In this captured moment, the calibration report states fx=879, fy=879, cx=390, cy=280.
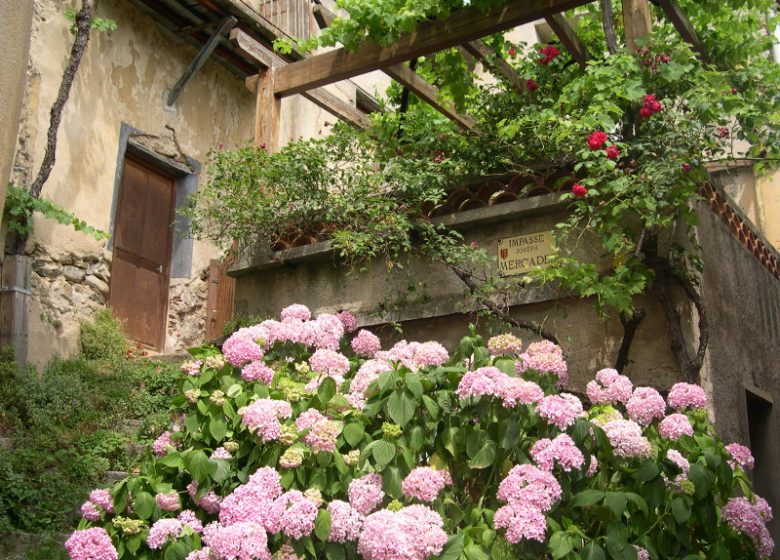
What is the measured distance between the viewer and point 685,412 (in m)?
3.33

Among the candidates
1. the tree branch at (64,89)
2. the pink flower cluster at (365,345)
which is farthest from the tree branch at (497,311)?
the tree branch at (64,89)

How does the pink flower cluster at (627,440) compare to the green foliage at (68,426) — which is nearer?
the pink flower cluster at (627,440)

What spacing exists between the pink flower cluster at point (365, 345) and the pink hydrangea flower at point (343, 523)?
112cm

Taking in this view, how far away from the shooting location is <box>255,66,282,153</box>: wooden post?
Result: 6.34 metres

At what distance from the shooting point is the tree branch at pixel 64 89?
23.7ft

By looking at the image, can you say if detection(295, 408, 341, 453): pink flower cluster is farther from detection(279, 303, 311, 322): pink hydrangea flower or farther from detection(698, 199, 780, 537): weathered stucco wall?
detection(698, 199, 780, 537): weathered stucco wall

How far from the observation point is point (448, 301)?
17.0 ft

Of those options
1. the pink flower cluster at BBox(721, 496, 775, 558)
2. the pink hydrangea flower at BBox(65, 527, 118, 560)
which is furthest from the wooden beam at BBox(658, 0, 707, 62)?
the pink hydrangea flower at BBox(65, 527, 118, 560)

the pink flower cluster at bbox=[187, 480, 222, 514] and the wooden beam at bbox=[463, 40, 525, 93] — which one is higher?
the wooden beam at bbox=[463, 40, 525, 93]

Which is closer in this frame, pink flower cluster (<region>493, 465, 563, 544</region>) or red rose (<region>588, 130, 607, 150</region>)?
pink flower cluster (<region>493, 465, 563, 544</region>)

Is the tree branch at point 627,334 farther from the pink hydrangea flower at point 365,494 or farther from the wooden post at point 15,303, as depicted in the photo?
the wooden post at point 15,303

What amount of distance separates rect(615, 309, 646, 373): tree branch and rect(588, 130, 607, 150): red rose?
2.92 ft

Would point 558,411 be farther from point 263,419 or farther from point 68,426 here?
point 68,426

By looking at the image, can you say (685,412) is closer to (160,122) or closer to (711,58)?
(711,58)
